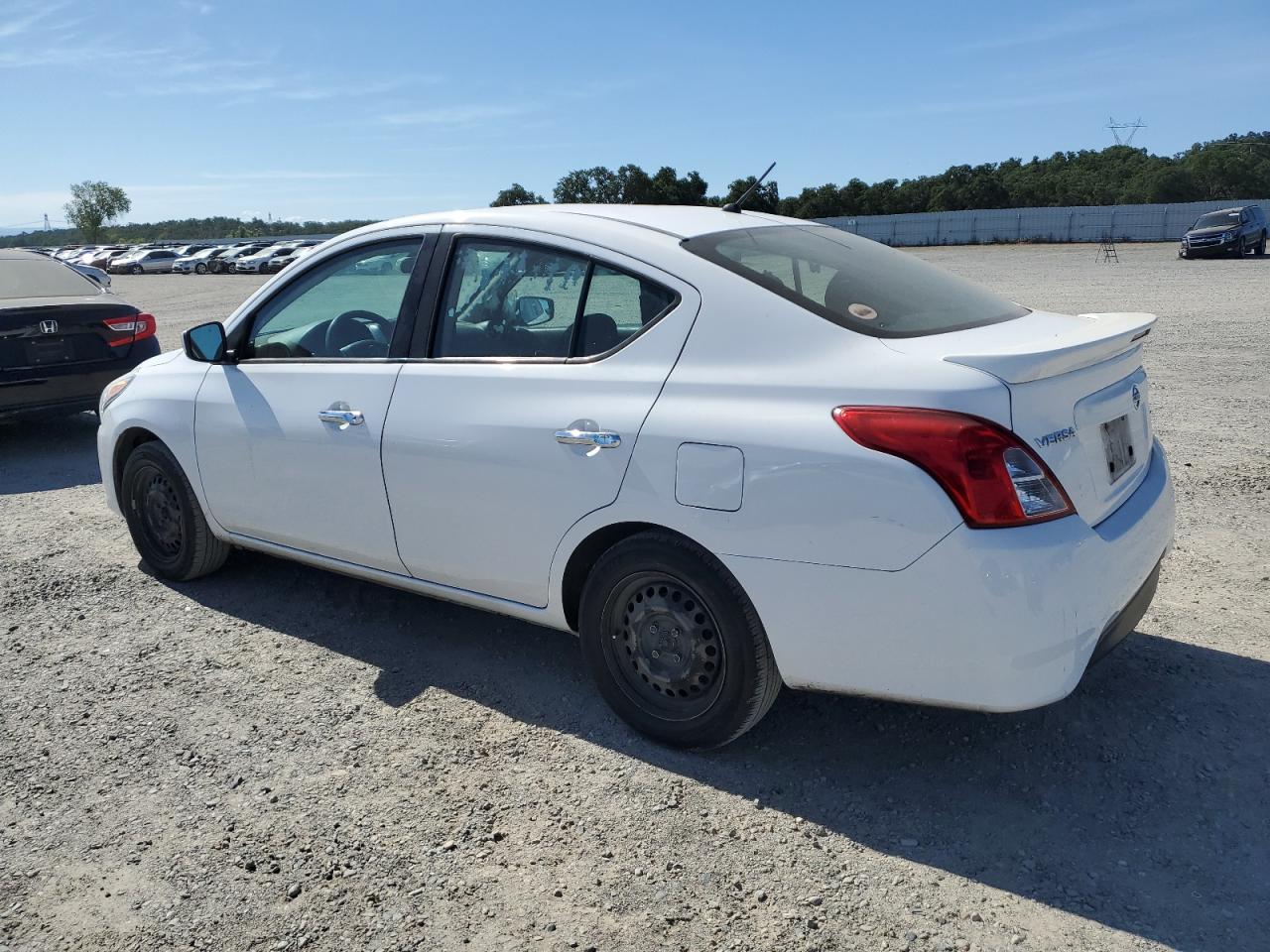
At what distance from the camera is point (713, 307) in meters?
3.15

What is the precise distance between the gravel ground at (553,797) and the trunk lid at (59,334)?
3.76 metres

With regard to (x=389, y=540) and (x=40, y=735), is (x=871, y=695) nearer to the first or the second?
(x=389, y=540)

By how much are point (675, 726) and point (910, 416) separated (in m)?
1.28

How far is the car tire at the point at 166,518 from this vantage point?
4805mm

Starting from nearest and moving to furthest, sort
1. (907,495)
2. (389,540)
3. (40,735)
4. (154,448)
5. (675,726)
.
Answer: (907,495) < (675,726) < (40,735) < (389,540) < (154,448)

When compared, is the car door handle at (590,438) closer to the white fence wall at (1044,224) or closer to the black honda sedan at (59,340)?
the black honda sedan at (59,340)

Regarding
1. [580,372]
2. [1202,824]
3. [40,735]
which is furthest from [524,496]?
[1202,824]

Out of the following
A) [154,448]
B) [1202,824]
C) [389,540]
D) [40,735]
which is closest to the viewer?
[1202,824]

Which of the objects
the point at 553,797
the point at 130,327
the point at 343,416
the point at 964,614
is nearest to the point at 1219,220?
the point at 130,327

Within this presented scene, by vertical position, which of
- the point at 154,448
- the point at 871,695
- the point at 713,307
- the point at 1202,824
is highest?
the point at 713,307

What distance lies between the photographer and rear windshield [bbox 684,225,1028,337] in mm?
3131

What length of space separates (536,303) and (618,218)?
420 millimetres

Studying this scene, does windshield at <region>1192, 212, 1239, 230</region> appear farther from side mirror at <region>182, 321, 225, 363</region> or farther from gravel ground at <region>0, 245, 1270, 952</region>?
side mirror at <region>182, 321, 225, 363</region>

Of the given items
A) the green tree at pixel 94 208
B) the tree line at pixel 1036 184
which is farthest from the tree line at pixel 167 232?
the tree line at pixel 1036 184
